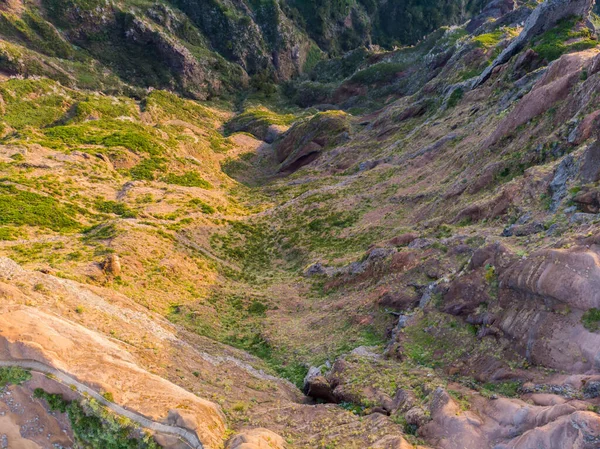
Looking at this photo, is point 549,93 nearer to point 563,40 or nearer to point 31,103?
point 563,40

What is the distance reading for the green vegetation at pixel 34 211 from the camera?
37406 millimetres

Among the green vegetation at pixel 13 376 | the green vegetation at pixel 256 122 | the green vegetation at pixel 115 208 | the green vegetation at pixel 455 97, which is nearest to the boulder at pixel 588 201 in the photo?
the green vegetation at pixel 13 376

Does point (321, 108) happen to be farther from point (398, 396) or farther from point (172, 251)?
point (398, 396)

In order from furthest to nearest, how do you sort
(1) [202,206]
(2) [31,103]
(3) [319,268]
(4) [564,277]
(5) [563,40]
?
(2) [31,103] → (5) [563,40] → (1) [202,206] → (3) [319,268] → (4) [564,277]

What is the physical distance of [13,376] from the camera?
13852mm

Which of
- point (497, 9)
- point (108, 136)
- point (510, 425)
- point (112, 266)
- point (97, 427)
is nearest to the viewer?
point (510, 425)

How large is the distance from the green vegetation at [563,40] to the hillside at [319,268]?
352mm

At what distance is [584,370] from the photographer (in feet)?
44.2

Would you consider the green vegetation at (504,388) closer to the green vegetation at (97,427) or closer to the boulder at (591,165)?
the green vegetation at (97,427)

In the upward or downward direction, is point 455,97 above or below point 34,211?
above

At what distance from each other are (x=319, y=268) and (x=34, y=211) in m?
29.9

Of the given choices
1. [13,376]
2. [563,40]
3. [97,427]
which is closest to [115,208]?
[13,376]

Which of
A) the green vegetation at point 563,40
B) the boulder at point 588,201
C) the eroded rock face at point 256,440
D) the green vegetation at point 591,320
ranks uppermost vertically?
the green vegetation at point 563,40

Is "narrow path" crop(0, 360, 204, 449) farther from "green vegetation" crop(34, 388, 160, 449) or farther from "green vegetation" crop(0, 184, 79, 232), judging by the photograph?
"green vegetation" crop(0, 184, 79, 232)
